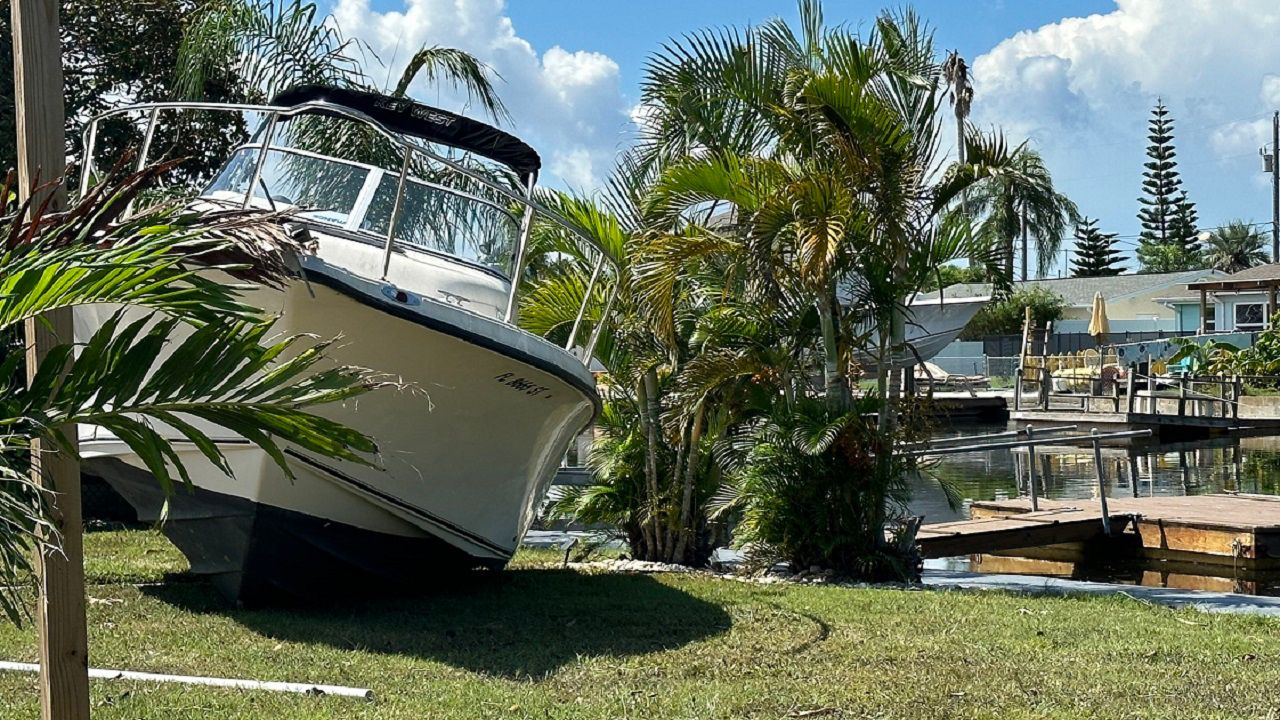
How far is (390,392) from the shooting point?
8.07m

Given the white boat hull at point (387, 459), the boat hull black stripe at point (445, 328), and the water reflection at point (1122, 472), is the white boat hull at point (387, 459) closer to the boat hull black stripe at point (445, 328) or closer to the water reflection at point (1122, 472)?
the boat hull black stripe at point (445, 328)

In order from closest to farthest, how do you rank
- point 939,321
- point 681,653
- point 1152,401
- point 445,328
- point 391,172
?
point 681,653
point 445,328
point 391,172
point 1152,401
point 939,321

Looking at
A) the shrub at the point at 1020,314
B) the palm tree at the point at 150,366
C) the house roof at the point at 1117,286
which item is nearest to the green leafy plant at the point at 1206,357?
the shrub at the point at 1020,314

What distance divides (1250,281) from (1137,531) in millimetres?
35722

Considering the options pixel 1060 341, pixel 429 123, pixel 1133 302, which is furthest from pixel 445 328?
pixel 1133 302

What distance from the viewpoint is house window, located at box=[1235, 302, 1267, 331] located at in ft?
171

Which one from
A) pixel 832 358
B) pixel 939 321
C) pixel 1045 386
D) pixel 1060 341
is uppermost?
pixel 1060 341

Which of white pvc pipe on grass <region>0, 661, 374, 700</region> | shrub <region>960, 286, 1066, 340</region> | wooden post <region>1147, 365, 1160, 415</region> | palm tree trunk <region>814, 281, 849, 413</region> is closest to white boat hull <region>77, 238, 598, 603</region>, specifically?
white pvc pipe on grass <region>0, 661, 374, 700</region>

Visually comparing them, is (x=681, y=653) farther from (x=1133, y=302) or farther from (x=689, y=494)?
(x=1133, y=302)

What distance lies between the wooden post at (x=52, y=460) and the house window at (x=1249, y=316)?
2127 inches

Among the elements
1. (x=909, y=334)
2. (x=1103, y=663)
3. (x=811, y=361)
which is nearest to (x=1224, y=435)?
(x=909, y=334)

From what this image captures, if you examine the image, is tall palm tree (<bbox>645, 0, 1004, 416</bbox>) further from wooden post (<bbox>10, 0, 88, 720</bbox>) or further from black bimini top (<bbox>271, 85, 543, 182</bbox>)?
wooden post (<bbox>10, 0, 88, 720</bbox>)

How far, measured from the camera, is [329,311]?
7.70 metres

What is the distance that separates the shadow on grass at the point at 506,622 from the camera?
750 cm
